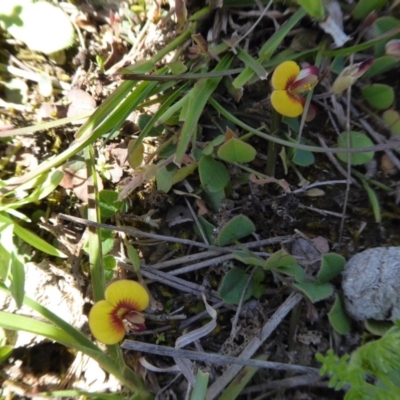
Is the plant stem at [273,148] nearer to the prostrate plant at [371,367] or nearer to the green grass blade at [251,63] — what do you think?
the green grass blade at [251,63]

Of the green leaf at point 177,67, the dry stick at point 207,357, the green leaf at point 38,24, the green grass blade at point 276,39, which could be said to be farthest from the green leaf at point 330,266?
the green leaf at point 38,24

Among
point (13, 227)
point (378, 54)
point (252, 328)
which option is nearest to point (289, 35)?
point (378, 54)

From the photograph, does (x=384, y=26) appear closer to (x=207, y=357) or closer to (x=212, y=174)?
(x=212, y=174)

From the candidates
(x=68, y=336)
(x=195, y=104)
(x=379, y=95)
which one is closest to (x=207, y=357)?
(x=68, y=336)

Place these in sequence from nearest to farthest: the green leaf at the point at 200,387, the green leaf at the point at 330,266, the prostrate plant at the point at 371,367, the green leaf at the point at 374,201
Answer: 1. the prostrate plant at the point at 371,367
2. the green leaf at the point at 200,387
3. the green leaf at the point at 330,266
4. the green leaf at the point at 374,201

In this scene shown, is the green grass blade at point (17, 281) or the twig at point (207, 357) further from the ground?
the green grass blade at point (17, 281)

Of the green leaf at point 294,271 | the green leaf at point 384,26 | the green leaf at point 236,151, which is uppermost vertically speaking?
the green leaf at point 384,26

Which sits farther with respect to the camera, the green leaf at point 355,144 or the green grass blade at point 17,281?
the green leaf at point 355,144
